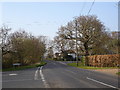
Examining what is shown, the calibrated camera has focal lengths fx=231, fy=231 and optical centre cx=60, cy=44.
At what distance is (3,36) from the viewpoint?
43219mm

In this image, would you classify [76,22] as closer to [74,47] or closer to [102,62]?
[74,47]

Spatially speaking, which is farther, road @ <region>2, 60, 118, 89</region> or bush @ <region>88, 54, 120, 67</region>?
bush @ <region>88, 54, 120, 67</region>

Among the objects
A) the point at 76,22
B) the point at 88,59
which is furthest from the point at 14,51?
the point at 76,22

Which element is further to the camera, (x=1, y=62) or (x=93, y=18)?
(x=93, y=18)

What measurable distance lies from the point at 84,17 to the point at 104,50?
1003cm

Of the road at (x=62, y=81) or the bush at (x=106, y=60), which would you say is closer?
the road at (x=62, y=81)

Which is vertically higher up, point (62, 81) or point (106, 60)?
point (106, 60)

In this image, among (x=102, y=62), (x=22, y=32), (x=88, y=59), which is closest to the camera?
(x=102, y=62)

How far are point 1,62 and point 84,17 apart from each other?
24.6m

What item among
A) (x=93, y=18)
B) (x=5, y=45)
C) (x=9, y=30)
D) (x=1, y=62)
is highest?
(x=93, y=18)

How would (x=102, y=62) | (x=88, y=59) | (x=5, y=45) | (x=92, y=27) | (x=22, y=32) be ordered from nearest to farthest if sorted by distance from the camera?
(x=102, y=62) < (x=5, y=45) < (x=88, y=59) < (x=92, y=27) < (x=22, y=32)

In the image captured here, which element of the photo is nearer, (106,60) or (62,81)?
(62,81)

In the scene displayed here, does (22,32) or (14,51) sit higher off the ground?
(22,32)

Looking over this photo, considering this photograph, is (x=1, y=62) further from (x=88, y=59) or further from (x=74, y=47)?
(x=74, y=47)
